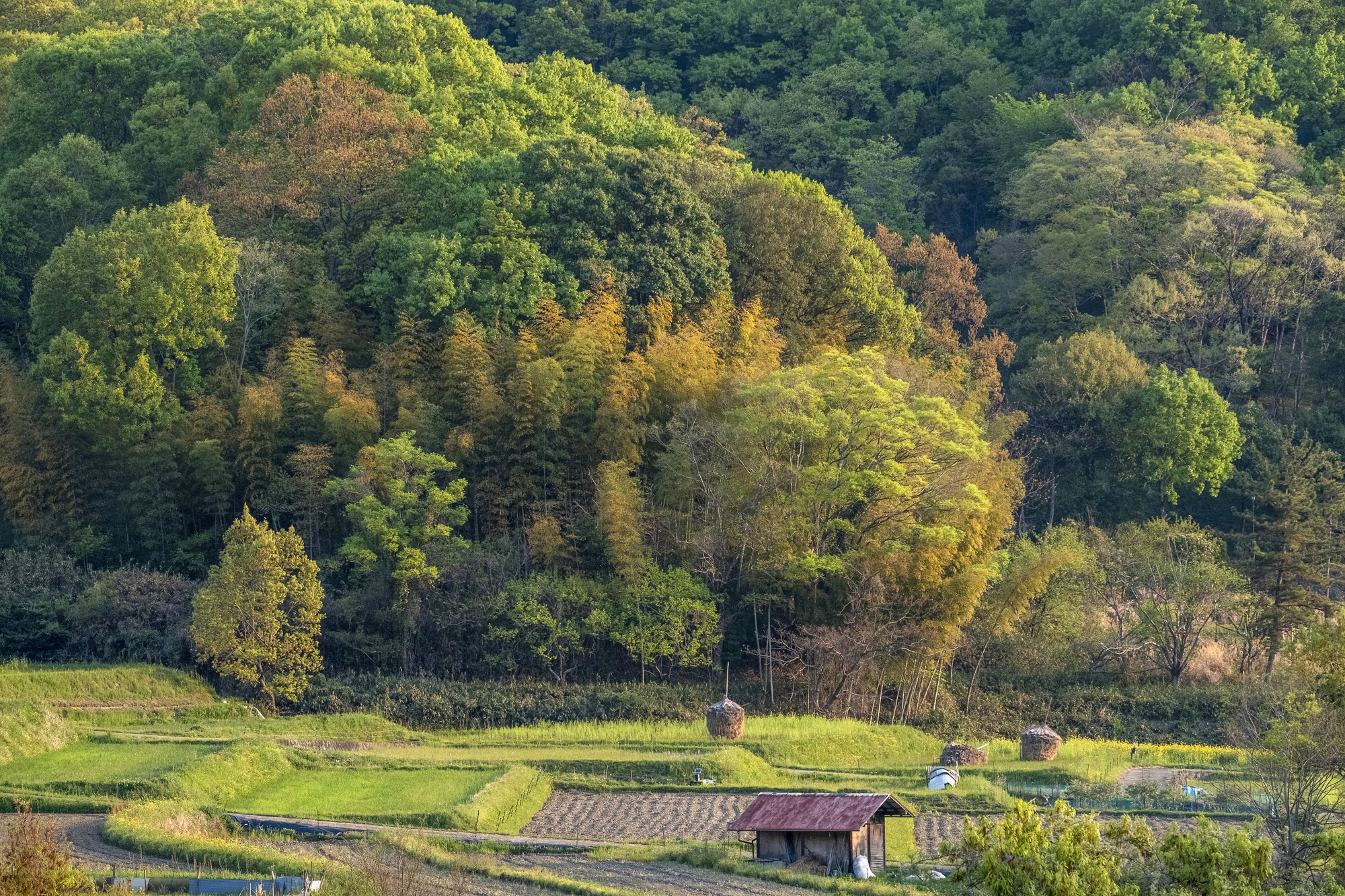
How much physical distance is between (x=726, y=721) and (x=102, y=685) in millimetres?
13528

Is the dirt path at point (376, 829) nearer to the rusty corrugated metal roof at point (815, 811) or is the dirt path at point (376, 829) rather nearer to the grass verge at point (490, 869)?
the grass verge at point (490, 869)

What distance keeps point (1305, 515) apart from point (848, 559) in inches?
504

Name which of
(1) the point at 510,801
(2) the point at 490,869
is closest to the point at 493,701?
(1) the point at 510,801

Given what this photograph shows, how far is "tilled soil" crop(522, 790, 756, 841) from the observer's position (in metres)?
31.5

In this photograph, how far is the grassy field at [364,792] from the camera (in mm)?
A: 31422

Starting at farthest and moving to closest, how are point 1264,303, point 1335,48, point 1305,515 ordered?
point 1335,48 < point 1264,303 < point 1305,515

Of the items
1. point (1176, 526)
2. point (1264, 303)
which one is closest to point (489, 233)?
point (1176, 526)

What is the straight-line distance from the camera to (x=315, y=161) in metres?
49.5

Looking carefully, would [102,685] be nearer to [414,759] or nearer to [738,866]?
[414,759]

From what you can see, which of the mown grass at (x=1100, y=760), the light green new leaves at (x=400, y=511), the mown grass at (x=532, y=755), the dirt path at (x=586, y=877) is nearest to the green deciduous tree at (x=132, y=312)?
the light green new leaves at (x=400, y=511)

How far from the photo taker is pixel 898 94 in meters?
67.1

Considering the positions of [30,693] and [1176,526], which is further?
[1176,526]

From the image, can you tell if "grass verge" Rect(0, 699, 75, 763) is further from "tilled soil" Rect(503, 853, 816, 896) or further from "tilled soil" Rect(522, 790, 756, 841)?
"tilled soil" Rect(503, 853, 816, 896)

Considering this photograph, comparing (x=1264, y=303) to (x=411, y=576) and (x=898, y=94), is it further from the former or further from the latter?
(x=411, y=576)
